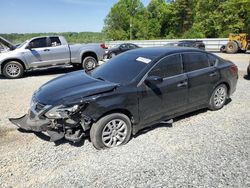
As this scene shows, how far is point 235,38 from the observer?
24.7m

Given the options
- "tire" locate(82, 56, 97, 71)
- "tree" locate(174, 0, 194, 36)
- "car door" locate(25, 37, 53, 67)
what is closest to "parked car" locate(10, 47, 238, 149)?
"car door" locate(25, 37, 53, 67)

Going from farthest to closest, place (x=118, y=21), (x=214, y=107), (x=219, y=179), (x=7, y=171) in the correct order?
1. (x=118, y=21)
2. (x=214, y=107)
3. (x=7, y=171)
4. (x=219, y=179)

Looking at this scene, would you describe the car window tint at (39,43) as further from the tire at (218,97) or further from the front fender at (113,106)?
the front fender at (113,106)

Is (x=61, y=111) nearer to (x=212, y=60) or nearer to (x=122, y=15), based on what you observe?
(x=212, y=60)

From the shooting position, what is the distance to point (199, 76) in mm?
5434

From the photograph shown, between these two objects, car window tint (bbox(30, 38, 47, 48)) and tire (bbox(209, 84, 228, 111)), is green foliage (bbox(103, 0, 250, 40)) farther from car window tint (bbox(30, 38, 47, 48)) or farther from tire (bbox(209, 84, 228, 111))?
tire (bbox(209, 84, 228, 111))

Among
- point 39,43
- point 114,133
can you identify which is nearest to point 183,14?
point 39,43

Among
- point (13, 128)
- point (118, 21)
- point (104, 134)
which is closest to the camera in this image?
point (104, 134)

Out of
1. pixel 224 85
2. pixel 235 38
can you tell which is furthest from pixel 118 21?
pixel 224 85

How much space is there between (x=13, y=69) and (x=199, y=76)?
8806 mm

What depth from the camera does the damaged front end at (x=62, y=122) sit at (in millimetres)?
4027

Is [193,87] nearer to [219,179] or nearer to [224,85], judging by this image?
[224,85]

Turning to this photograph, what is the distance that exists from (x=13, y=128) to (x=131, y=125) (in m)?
2.44

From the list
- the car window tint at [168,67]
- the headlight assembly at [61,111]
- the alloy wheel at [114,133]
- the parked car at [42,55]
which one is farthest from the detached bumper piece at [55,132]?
the parked car at [42,55]
